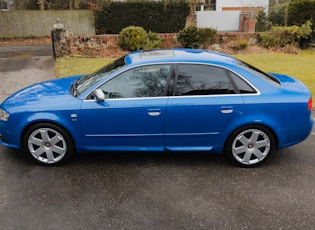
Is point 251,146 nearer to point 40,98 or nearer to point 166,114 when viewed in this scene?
point 166,114

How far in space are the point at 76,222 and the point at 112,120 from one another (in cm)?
134

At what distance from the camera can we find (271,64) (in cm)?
1181

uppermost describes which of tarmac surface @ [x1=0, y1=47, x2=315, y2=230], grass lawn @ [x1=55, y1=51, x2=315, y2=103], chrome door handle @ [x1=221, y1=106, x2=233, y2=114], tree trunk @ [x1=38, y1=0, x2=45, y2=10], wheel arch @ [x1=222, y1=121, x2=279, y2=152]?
tree trunk @ [x1=38, y1=0, x2=45, y2=10]

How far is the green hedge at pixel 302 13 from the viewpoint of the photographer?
50.3ft

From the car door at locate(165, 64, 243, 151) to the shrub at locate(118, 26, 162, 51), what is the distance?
9.82 meters

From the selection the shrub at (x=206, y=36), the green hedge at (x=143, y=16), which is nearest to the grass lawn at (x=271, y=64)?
the shrub at (x=206, y=36)

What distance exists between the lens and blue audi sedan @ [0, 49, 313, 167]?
4.04m

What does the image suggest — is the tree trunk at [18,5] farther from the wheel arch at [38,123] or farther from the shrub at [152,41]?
the wheel arch at [38,123]

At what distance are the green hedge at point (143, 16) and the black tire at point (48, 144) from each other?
16.0 m

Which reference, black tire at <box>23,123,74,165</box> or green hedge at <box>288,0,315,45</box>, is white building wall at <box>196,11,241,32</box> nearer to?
green hedge at <box>288,0,315,45</box>

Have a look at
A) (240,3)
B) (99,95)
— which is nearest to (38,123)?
(99,95)

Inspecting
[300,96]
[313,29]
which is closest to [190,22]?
[313,29]

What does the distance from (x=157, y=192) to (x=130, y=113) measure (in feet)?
3.35

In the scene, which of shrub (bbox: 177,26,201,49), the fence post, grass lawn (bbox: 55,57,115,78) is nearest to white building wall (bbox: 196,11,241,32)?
shrub (bbox: 177,26,201,49)
